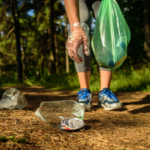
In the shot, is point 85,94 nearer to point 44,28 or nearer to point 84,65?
point 84,65

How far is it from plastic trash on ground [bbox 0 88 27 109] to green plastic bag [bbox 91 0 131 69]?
1.02 meters

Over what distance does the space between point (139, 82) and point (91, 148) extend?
3615 mm

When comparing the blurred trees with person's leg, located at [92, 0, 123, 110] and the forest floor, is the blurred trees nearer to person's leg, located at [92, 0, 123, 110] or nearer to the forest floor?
person's leg, located at [92, 0, 123, 110]

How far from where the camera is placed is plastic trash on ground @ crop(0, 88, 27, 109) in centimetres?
185

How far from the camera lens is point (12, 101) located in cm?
188

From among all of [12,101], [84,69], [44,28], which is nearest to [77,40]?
[84,69]

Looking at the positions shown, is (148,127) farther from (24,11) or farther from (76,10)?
(24,11)

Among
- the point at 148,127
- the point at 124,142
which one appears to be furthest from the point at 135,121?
the point at 124,142

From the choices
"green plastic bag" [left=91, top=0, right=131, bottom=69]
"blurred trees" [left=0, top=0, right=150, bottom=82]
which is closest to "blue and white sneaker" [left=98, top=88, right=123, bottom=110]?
"green plastic bag" [left=91, top=0, right=131, bottom=69]

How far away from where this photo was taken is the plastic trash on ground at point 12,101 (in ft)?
6.06

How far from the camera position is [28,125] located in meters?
1.31

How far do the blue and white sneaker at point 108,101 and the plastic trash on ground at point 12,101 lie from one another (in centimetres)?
93

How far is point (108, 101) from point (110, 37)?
753mm

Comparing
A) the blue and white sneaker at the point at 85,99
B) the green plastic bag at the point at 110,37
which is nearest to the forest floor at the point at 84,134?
the blue and white sneaker at the point at 85,99
